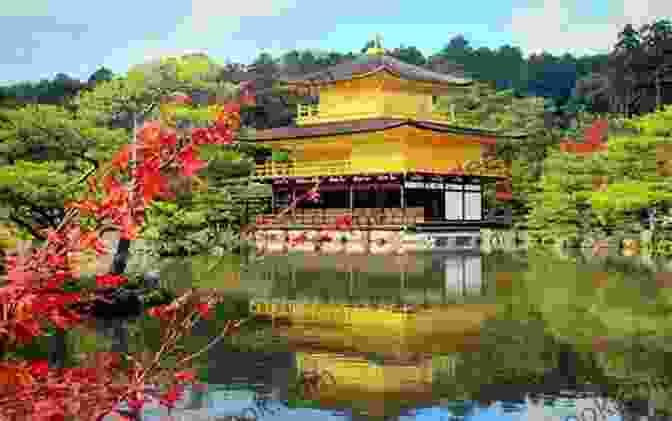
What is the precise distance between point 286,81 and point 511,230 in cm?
959

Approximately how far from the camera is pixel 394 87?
32.9m

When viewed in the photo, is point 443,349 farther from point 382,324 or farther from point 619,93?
point 619,93

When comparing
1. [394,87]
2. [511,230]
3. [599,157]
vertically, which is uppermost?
[394,87]

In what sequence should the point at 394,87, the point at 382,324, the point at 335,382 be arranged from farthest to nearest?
the point at 394,87, the point at 382,324, the point at 335,382

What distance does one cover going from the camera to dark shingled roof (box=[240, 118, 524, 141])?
98.2 feet

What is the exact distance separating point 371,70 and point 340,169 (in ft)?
11.7

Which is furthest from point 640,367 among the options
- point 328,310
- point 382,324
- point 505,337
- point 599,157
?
point 599,157

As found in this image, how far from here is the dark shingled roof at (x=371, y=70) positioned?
31.9 m

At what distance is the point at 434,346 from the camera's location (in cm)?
1017


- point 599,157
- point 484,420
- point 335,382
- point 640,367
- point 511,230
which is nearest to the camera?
point 484,420

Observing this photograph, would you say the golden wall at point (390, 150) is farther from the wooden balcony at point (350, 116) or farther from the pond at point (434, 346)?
the pond at point (434, 346)

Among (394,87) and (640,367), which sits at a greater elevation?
(394,87)

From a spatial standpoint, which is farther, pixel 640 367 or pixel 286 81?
pixel 286 81

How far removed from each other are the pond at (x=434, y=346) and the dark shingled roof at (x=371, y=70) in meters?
14.6
